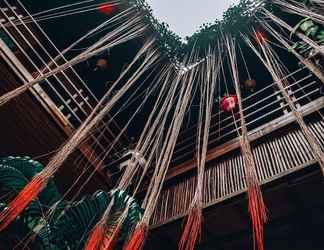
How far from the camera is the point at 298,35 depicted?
5043mm

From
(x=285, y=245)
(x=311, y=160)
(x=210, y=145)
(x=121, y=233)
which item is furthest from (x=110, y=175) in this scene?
(x=311, y=160)

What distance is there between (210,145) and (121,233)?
288cm

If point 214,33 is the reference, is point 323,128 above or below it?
below

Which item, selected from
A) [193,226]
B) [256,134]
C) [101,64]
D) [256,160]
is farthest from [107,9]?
[193,226]

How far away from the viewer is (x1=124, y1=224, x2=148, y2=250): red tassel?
2463mm

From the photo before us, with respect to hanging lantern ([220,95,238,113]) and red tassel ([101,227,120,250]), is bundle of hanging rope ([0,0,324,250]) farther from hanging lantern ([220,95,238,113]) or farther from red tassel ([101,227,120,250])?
hanging lantern ([220,95,238,113])

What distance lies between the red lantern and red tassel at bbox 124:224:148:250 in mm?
6392

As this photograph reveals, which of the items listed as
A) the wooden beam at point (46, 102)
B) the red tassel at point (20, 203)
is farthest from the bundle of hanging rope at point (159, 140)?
the wooden beam at point (46, 102)

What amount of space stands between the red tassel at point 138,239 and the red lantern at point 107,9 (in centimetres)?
639

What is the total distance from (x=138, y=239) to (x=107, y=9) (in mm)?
6645

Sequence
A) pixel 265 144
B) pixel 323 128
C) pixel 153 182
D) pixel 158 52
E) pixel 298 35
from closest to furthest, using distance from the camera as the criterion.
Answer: pixel 153 182 → pixel 323 128 → pixel 265 144 → pixel 298 35 → pixel 158 52

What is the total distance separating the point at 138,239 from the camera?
2.59 metres

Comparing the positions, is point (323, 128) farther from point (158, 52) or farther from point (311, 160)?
point (158, 52)

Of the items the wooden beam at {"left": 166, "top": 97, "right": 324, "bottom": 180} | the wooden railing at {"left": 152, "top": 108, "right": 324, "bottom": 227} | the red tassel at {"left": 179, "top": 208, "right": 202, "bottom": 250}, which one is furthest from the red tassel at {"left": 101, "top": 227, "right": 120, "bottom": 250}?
the wooden beam at {"left": 166, "top": 97, "right": 324, "bottom": 180}
